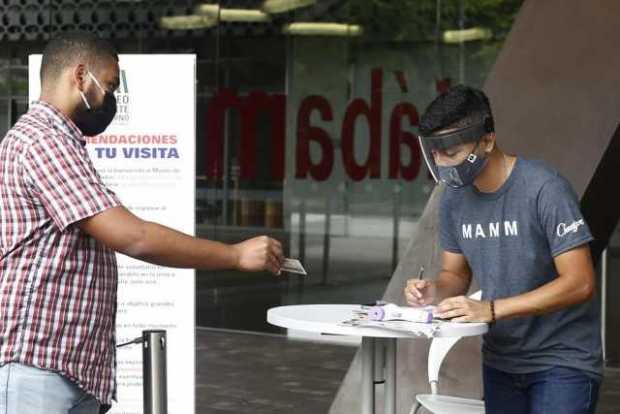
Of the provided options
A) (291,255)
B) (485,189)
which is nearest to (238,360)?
(291,255)

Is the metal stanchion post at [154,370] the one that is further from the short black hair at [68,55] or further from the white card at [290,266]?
the short black hair at [68,55]

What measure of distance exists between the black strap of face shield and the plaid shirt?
1.12 metres

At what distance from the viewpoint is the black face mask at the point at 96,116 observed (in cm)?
349

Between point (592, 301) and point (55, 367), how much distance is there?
1.66 metres

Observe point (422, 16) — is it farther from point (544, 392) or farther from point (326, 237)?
point (544, 392)

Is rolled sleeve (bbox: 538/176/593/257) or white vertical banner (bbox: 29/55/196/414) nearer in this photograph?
rolled sleeve (bbox: 538/176/593/257)

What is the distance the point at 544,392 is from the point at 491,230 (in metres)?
0.52

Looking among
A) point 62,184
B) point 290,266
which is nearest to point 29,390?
point 62,184

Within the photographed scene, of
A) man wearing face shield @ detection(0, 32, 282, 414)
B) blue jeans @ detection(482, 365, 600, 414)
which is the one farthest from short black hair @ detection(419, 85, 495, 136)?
man wearing face shield @ detection(0, 32, 282, 414)

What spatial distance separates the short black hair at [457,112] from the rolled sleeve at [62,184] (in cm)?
112

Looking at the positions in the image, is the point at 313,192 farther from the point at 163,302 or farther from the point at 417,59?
the point at 163,302

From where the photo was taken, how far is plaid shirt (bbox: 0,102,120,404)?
3273mm

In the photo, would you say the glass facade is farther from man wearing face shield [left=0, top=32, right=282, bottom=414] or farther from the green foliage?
man wearing face shield [left=0, top=32, right=282, bottom=414]

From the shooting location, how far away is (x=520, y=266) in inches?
152
